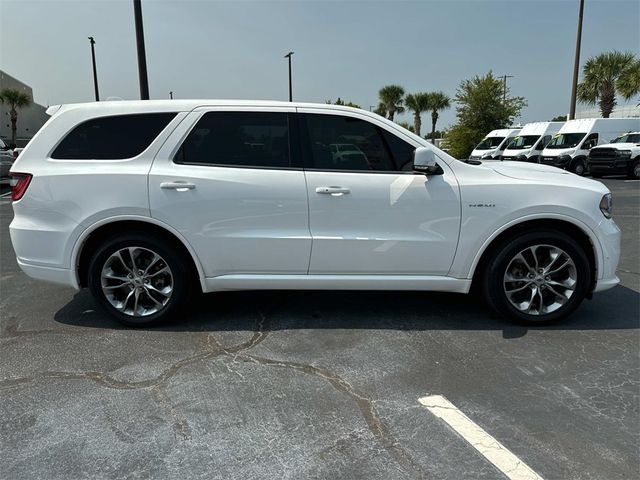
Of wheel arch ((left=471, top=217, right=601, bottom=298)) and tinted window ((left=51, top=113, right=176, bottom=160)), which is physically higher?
tinted window ((left=51, top=113, right=176, bottom=160))

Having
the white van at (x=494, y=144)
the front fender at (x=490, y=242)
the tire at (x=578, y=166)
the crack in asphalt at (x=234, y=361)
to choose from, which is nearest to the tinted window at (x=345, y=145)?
the front fender at (x=490, y=242)

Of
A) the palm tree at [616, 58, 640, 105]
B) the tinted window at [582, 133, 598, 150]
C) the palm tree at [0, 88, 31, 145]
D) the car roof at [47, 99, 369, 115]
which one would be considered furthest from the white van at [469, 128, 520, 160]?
the palm tree at [0, 88, 31, 145]

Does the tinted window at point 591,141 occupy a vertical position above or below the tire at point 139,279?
above

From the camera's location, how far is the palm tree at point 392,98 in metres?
52.6

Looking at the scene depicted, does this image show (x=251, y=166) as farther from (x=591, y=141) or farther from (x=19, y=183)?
(x=591, y=141)

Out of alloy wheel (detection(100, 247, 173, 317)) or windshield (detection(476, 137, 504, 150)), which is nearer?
alloy wheel (detection(100, 247, 173, 317))

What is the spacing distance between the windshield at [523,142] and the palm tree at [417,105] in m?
27.3

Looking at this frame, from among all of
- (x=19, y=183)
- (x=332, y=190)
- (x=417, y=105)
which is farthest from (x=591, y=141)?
(x=417, y=105)

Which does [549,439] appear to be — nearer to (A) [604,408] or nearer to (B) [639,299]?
(A) [604,408]

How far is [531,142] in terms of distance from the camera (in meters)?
24.0

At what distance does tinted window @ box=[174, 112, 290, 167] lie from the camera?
387 cm

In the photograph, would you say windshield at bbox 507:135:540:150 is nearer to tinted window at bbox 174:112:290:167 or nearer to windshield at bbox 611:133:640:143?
windshield at bbox 611:133:640:143

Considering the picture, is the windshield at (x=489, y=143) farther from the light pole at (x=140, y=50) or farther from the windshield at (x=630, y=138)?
the light pole at (x=140, y=50)

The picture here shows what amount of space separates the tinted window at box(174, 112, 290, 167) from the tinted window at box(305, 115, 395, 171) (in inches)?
9.3
